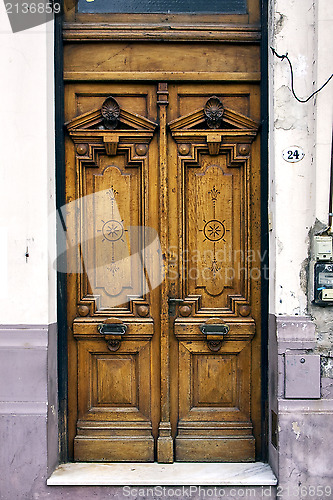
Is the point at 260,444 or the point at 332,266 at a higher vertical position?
the point at 332,266

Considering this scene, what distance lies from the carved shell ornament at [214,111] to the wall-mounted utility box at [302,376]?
5.96 ft

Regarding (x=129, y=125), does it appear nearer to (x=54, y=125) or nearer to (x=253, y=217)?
(x=54, y=125)

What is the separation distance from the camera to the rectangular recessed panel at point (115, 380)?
3.59 m

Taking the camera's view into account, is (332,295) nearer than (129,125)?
Yes

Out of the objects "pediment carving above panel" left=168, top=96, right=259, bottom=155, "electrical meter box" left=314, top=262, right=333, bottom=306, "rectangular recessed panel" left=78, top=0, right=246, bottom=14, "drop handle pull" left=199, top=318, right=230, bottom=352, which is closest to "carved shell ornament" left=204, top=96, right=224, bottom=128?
"pediment carving above panel" left=168, top=96, right=259, bottom=155

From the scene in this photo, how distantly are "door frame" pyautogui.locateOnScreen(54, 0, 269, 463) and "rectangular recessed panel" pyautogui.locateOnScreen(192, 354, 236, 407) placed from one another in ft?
0.81

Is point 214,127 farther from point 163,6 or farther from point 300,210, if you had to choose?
point 163,6

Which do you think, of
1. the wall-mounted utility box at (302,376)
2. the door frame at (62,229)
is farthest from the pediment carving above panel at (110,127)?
the wall-mounted utility box at (302,376)

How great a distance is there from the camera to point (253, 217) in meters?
3.60

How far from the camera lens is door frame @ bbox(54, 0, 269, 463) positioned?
352 cm

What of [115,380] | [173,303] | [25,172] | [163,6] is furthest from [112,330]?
[163,6]

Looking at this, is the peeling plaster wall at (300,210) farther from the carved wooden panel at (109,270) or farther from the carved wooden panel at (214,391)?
the carved wooden panel at (109,270)

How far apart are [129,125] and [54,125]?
568mm

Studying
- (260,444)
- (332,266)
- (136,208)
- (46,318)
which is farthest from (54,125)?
(260,444)
